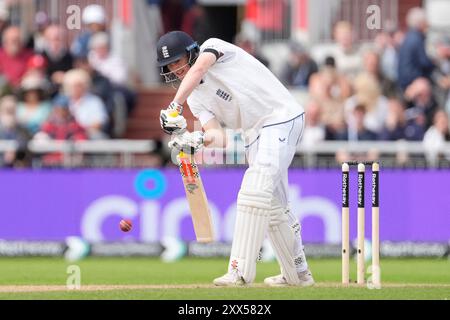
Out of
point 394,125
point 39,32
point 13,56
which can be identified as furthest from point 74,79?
point 394,125

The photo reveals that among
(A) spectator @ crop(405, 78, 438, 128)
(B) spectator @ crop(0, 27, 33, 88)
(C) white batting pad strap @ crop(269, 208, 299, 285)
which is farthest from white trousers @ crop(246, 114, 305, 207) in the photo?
(B) spectator @ crop(0, 27, 33, 88)

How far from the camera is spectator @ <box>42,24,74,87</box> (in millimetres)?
17875

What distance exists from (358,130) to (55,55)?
4.20 meters

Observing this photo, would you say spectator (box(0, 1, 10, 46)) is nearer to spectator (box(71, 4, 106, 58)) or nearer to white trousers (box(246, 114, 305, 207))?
spectator (box(71, 4, 106, 58))

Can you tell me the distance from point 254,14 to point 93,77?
3.20 meters

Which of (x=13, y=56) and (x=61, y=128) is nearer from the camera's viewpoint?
(x=61, y=128)

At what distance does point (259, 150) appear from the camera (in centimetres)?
1000

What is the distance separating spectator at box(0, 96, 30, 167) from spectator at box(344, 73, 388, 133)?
12.2 ft

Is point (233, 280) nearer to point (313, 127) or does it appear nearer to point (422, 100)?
point (313, 127)

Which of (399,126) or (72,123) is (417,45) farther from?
(72,123)

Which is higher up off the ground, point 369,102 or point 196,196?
point 369,102

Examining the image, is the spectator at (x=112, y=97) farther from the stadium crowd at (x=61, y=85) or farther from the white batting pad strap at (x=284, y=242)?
the white batting pad strap at (x=284, y=242)

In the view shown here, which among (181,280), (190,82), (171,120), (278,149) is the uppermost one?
(190,82)

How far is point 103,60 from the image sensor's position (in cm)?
1834
